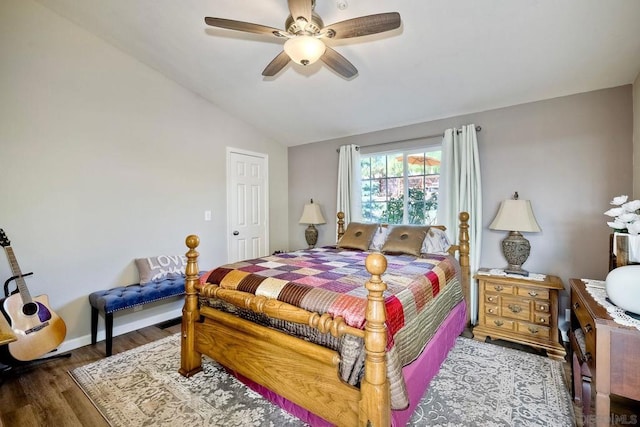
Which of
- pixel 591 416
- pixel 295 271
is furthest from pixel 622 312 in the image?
pixel 295 271

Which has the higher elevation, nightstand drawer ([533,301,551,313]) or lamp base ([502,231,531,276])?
lamp base ([502,231,531,276])

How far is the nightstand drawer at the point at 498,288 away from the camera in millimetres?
2660

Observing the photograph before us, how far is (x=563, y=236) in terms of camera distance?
2744 millimetres

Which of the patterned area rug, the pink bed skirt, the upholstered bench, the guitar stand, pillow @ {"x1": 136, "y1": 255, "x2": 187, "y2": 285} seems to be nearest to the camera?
the pink bed skirt

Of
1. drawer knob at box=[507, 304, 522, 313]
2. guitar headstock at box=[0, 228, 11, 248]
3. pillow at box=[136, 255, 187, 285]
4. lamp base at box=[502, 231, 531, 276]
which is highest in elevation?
guitar headstock at box=[0, 228, 11, 248]

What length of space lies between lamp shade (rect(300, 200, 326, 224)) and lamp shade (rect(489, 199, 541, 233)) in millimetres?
2271

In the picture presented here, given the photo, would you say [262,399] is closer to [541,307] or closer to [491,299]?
[491,299]

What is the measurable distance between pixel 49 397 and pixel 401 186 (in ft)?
12.5

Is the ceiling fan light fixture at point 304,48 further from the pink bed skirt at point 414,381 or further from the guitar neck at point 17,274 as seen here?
the guitar neck at point 17,274

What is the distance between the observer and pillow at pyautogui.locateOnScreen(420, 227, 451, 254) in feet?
9.94

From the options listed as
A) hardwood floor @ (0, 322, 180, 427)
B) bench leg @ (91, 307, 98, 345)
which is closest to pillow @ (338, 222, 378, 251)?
hardwood floor @ (0, 322, 180, 427)

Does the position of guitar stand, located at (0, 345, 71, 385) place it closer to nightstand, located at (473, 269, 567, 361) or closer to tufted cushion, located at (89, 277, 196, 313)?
tufted cushion, located at (89, 277, 196, 313)

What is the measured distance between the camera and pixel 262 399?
6.33ft

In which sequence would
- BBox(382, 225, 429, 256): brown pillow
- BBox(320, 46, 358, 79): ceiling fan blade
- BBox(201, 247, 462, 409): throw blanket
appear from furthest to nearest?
BBox(382, 225, 429, 256): brown pillow < BBox(320, 46, 358, 79): ceiling fan blade < BBox(201, 247, 462, 409): throw blanket
